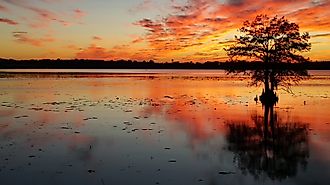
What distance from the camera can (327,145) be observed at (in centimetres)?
1590

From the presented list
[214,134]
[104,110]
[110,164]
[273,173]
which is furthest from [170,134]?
[104,110]

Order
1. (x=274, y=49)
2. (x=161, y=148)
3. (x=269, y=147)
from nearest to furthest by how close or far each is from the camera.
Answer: (x=161, y=148), (x=269, y=147), (x=274, y=49)

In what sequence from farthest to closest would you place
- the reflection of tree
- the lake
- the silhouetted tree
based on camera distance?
the silhouetted tree
the reflection of tree
the lake

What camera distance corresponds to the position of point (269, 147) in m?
15.8

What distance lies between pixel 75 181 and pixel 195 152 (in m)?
5.53

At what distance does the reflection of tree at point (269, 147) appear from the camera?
40.8 ft

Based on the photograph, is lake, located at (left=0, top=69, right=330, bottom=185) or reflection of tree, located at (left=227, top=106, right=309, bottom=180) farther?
reflection of tree, located at (left=227, top=106, right=309, bottom=180)

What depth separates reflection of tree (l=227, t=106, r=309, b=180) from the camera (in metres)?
12.4

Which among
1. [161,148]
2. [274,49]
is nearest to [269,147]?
[161,148]

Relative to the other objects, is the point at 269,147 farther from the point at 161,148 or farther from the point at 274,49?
the point at 274,49

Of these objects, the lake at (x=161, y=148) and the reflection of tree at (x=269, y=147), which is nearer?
the lake at (x=161, y=148)

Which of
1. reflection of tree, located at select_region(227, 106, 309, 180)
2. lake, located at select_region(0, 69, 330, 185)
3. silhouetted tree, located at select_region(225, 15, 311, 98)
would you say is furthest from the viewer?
silhouetted tree, located at select_region(225, 15, 311, 98)

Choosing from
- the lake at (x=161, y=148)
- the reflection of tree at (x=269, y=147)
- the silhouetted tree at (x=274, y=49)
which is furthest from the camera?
Result: the silhouetted tree at (x=274, y=49)

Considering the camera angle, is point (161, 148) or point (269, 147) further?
point (269, 147)
